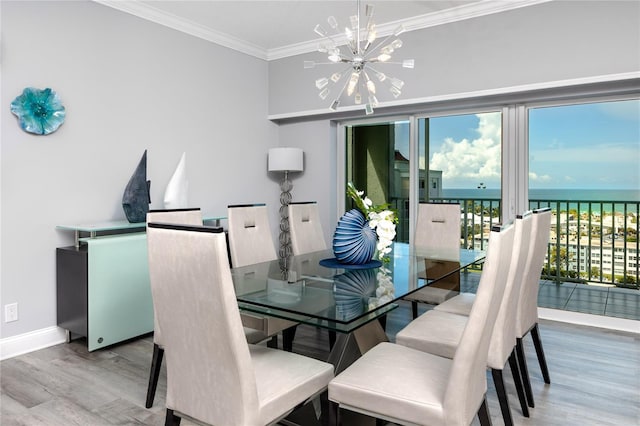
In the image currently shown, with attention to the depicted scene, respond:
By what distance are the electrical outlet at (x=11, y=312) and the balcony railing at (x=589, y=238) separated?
391cm

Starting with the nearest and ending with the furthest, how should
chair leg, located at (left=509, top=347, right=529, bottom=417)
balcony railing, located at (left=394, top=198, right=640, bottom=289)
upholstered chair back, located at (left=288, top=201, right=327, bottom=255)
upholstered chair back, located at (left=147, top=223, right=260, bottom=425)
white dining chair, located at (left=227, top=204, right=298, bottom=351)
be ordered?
upholstered chair back, located at (left=147, top=223, right=260, bottom=425)
chair leg, located at (left=509, top=347, right=529, bottom=417)
white dining chair, located at (left=227, top=204, right=298, bottom=351)
upholstered chair back, located at (left=288, top=201, right=327, bottom=255)
balcony railing, located at (left=394, top=198, right=640, bottom=289)

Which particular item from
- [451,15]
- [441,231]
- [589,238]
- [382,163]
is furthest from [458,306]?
[451,15]

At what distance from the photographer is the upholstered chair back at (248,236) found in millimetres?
3009

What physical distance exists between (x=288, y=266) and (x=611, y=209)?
3.13 m

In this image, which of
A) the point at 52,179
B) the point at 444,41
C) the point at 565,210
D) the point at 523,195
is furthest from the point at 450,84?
the point at 52,179

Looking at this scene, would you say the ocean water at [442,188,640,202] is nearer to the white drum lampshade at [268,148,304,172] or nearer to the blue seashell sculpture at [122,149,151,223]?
the white drum lampshade at [268,148,304,172]

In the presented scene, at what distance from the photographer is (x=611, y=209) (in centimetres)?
394

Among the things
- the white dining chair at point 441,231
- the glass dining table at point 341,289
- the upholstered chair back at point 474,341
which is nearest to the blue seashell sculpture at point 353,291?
the glass dining table at point 341,289

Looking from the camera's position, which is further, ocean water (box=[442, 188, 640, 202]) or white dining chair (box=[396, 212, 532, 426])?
ocean water (box=[442, 188, 640, 202])

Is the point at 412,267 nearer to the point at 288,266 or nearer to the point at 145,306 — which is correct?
the point at 288,266

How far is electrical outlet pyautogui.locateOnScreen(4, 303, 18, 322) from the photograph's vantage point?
3.07m

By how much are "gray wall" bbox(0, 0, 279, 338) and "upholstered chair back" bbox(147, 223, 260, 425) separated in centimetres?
221

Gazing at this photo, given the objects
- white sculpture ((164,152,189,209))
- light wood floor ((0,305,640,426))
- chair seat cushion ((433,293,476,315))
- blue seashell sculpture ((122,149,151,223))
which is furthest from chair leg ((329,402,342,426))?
white sculpture ((164,152,189,209))

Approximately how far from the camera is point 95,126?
355 centimetres
